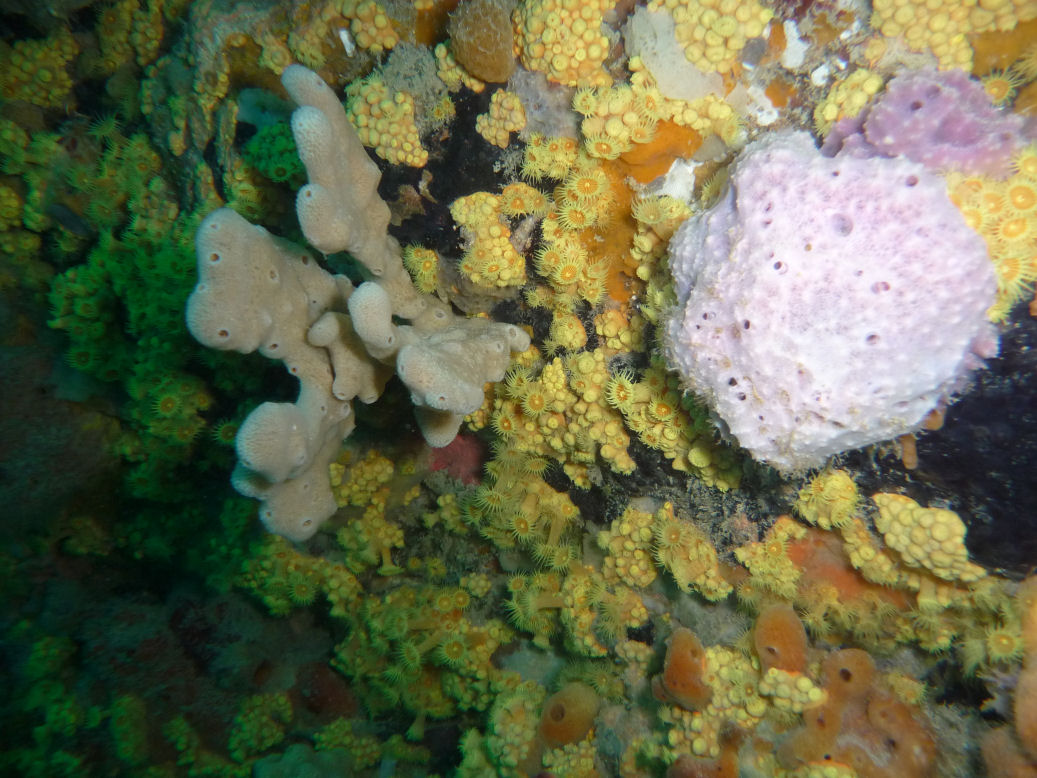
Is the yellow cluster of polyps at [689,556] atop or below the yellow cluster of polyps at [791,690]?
atop

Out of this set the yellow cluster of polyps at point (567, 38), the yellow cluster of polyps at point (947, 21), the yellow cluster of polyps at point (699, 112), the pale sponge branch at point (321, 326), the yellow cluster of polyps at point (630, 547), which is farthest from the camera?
the yellow cluster of polyps at point (630, 547)

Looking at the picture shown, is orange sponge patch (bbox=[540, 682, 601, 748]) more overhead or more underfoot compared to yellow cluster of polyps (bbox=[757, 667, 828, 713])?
more underfoot

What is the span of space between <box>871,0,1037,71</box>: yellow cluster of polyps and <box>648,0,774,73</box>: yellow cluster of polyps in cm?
49

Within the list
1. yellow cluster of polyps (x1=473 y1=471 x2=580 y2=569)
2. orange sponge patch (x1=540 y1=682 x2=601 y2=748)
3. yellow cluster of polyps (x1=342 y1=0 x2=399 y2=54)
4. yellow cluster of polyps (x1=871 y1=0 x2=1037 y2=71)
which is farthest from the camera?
yellow cluster of polyps (x1=473 y1=471 x2=580 y2=569)

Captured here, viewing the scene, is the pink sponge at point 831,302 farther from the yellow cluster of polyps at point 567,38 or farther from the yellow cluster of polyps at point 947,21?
the yellow cluster of polyps at point 567,38

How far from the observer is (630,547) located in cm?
373

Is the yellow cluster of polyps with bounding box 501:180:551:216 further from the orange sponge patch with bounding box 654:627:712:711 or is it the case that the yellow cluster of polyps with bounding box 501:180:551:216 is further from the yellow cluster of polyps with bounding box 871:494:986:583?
the orange sponge patch with bounding box 654:627:712:711

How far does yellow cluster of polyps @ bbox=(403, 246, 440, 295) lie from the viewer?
3393 millimetres

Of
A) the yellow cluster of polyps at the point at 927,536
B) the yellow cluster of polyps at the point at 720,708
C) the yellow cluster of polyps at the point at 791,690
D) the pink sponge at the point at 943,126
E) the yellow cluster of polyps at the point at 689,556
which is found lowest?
the yellow cluster of polyps at the point at 720,708

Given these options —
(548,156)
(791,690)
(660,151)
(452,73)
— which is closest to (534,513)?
(791,690)

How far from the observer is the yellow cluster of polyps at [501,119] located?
9.65 feet

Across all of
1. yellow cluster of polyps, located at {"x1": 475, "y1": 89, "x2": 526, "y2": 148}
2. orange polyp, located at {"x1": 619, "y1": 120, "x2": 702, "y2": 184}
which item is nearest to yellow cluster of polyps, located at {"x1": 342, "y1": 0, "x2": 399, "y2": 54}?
yellow cluster of polyps, located at {"x1": 475, "y1": 89, "x2": 526, "y2": 148}

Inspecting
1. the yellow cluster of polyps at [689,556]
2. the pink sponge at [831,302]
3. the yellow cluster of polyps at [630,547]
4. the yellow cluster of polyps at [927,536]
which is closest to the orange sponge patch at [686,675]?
the yellow cluster of polyps at [689,556]

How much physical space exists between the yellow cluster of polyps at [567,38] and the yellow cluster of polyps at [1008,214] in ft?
5.75
